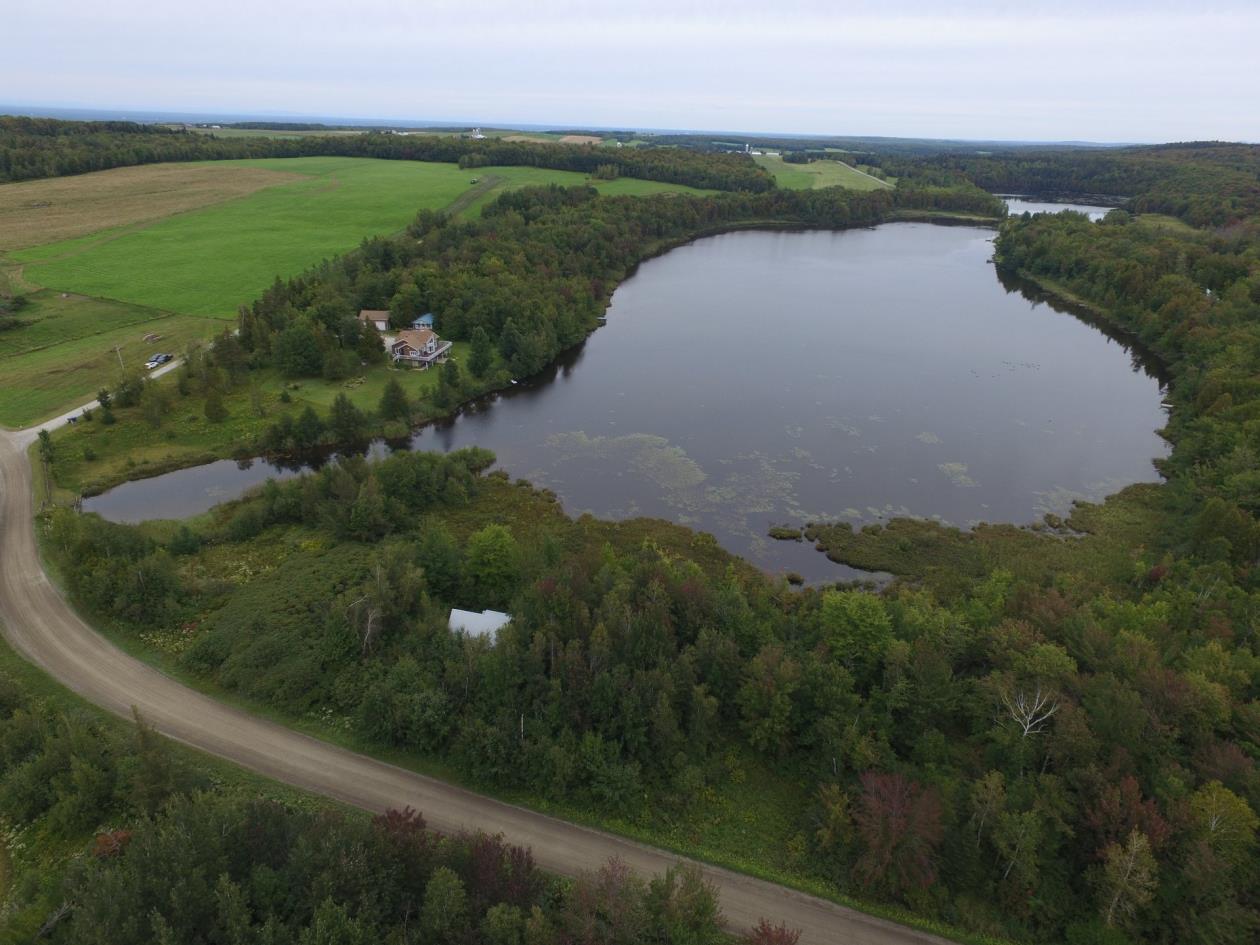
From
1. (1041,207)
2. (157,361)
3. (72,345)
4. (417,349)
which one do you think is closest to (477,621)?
(417,349)

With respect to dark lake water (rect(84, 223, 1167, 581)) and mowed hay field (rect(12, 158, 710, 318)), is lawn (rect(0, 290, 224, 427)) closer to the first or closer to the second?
mowed hay field (rect(12, 158, 710, 318))

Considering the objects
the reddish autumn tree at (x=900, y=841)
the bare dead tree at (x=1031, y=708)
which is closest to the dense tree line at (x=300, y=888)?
the reddish autumn tree at (x=900, y=841)

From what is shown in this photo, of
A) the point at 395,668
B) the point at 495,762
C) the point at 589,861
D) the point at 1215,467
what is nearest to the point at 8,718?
the point at 395,668

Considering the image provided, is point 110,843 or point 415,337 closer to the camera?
point 110,843

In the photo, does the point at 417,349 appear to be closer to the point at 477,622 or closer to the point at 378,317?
the point at 378,317

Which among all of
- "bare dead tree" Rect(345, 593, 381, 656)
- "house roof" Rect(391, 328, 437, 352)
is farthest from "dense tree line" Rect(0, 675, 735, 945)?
"house roof" Rect(391, 328, 437, 352)

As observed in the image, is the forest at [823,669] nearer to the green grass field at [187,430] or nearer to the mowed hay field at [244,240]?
the green grass field at [187,430]
